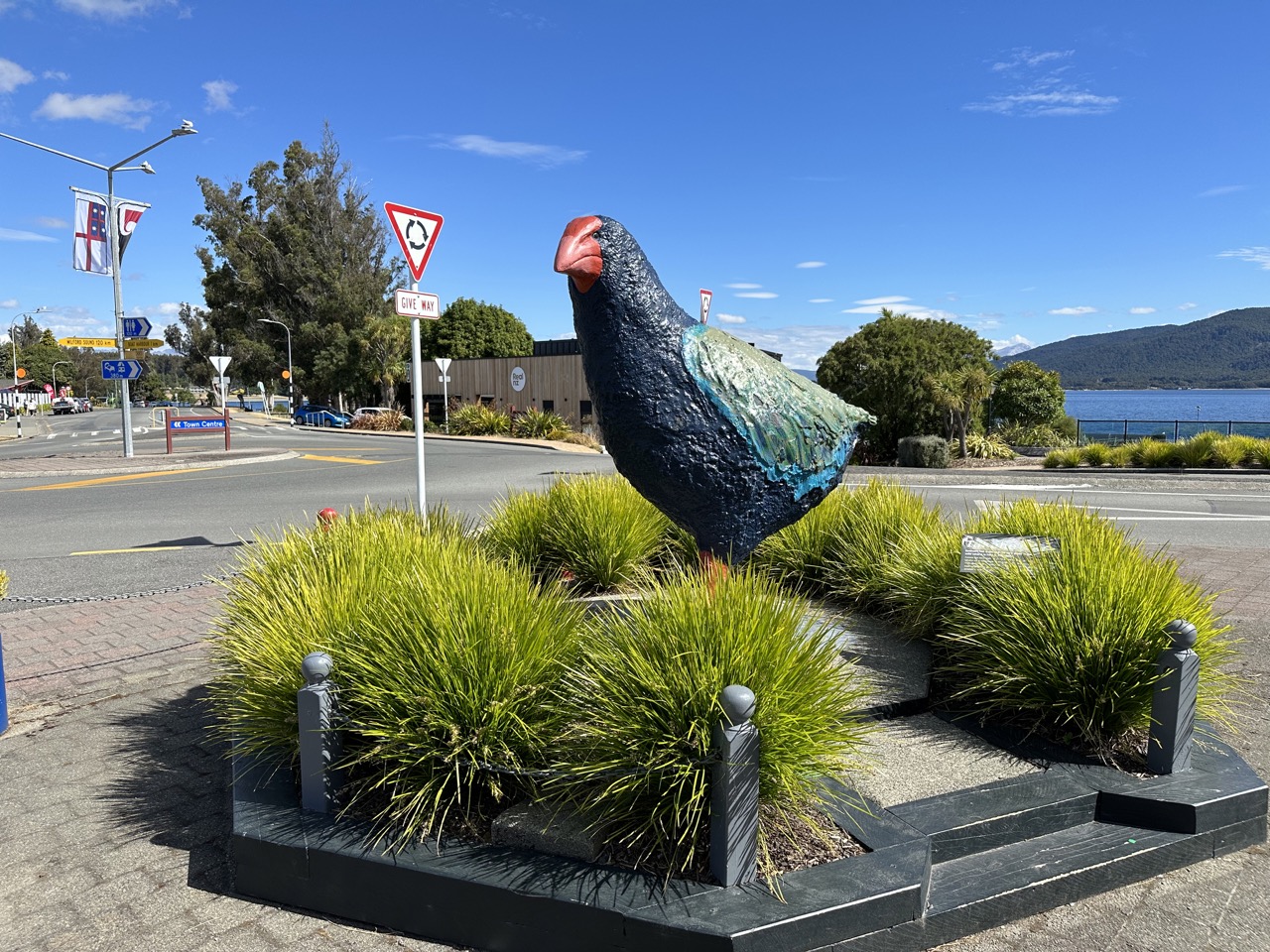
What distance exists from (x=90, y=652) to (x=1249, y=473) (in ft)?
64.6

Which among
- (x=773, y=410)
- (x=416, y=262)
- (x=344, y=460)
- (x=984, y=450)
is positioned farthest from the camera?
(x=984, y=450)

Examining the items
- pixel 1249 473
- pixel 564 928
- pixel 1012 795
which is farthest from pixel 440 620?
pixel 1249 473

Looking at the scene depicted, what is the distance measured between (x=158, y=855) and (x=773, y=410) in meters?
3.04

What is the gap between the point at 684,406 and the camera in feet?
11.4

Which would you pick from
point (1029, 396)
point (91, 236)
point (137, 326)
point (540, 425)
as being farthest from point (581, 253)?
point (1029, 396)

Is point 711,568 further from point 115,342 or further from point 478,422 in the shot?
point 478,422

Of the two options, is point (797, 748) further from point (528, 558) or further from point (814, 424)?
Answer: point (528, 558)

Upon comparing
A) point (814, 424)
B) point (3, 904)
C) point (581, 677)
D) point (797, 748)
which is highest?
point (814, 424)

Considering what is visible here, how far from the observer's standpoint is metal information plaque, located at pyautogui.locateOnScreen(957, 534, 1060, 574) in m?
3.83

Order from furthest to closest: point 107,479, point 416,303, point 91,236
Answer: point 91,236, point 107,479, point 416,303

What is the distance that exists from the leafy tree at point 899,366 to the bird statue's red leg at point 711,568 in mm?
18750

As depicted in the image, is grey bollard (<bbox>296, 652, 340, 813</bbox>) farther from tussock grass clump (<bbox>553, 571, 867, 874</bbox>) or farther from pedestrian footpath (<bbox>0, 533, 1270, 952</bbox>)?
tussock grass clump (<bbox>553, 571, 867, 874</bbox>)

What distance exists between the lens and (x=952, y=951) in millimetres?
2381

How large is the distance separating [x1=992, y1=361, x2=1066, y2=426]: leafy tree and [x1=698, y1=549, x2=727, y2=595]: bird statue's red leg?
29.7 m
